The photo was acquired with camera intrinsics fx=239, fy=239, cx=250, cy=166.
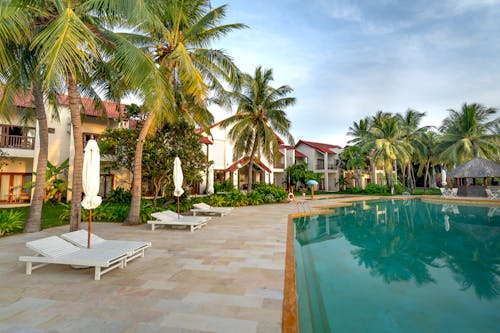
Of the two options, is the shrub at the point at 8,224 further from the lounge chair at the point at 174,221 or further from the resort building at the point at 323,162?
the resort building at the point at 323,162

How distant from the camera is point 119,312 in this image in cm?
316

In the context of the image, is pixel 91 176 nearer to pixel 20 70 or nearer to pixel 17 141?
pixel 20 70

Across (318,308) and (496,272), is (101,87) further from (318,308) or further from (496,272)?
(496,272)

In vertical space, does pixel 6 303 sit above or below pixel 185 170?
below

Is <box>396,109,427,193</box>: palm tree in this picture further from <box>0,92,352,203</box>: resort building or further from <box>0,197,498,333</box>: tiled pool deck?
<box>0,197,498,333</box>: tiled pool deck

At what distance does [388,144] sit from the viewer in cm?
2622

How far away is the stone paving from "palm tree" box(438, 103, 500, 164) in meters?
27.8

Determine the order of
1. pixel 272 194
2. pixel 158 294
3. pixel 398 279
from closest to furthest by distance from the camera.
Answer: pixel 158 294
pixel 398 279
pixel 272 194

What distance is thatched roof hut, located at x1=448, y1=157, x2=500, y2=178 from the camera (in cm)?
1983

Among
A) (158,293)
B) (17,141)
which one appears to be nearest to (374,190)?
(158,293)

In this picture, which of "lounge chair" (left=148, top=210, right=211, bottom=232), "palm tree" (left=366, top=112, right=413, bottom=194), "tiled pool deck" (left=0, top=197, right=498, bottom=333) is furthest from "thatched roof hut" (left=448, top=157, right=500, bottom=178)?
"lounge chair" (left=148, top=210, right=211, bottom=232)

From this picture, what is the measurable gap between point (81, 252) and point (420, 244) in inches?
393

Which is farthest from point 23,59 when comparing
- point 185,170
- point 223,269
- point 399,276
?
point 399,276

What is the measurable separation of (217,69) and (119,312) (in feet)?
34.6
